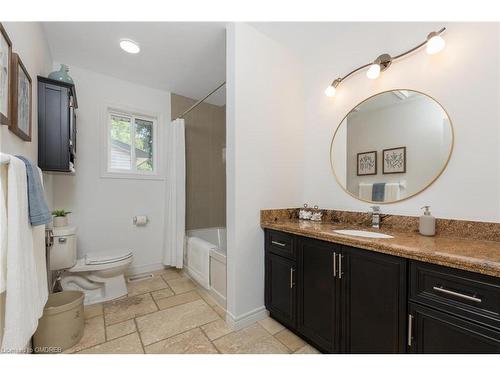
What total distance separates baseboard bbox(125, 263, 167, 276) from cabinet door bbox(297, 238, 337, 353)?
2.14m

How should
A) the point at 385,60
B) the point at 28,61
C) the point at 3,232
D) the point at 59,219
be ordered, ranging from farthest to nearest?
the point at 59,219, the point at 385,60, the point at 28,61, the point at 3,232

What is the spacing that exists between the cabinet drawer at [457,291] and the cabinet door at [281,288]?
0.80 meters

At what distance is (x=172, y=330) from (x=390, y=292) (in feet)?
5.16

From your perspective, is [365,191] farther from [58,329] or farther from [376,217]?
[58,329]

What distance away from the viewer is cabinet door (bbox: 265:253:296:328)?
64.2 inches

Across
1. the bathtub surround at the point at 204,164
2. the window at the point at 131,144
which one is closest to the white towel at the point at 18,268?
the window at the point at 131,144

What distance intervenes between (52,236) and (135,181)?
1157 mm

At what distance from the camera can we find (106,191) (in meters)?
2.62

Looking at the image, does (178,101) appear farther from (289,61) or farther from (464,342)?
(464,342)

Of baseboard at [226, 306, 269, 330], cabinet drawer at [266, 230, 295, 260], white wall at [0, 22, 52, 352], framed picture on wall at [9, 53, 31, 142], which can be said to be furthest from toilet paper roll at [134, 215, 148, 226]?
cabinet drawer at [266, 230, 295, 260]

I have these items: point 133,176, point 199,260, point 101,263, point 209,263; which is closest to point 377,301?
point 209,263

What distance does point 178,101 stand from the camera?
3154 millimetres

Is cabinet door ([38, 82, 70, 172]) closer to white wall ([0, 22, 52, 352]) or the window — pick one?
white wall ([0, 22, 52, 352])
